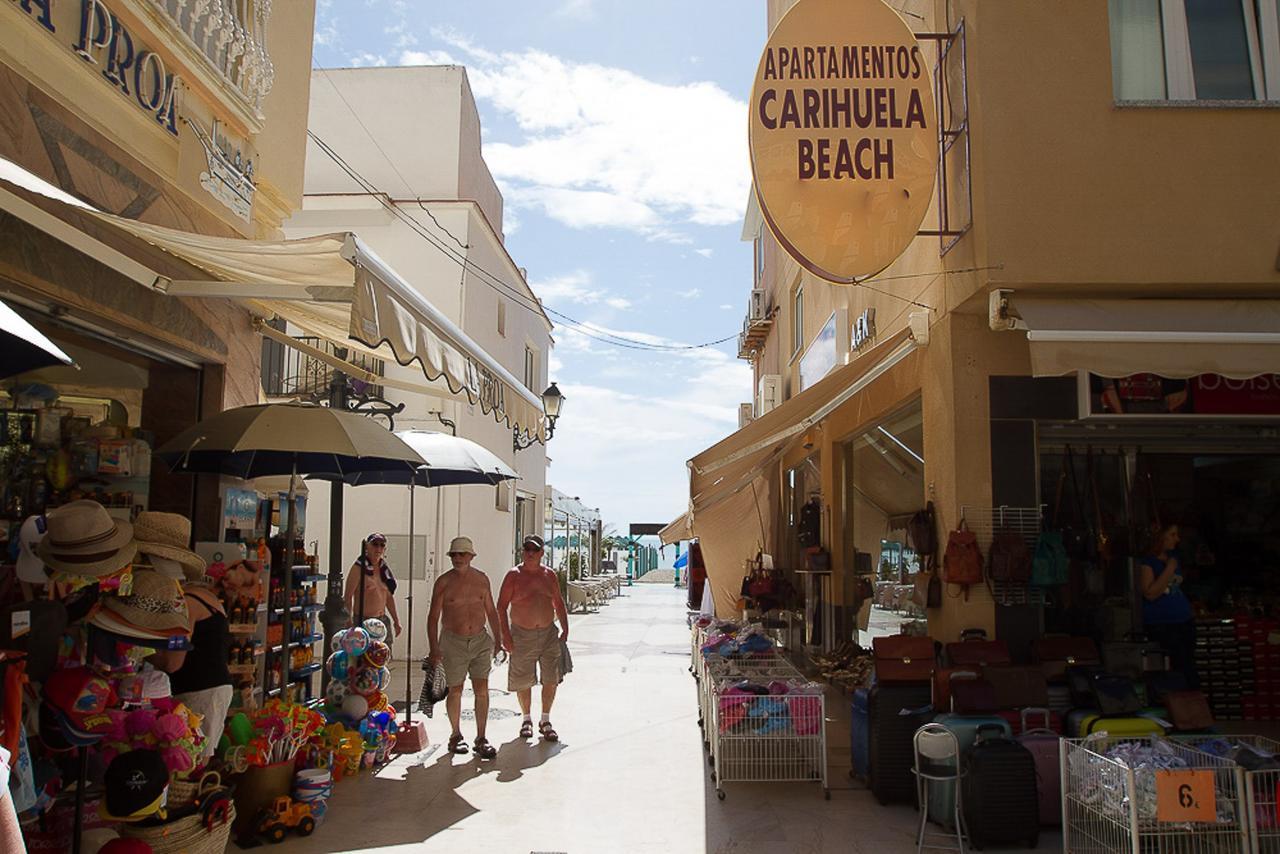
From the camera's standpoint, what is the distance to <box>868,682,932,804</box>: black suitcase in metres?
6.69

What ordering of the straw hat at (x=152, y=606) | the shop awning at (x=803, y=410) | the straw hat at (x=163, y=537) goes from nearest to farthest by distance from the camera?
the straw hat at (x=152, y=606) → the straw hat at (x=163, y=537) → the shop awning at (x=803, y=410)

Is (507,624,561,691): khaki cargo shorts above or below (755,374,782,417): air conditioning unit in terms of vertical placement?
below

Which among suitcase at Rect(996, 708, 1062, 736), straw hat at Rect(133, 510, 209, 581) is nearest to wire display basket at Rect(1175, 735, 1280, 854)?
suitcase at Rect(996, 708, 1062, 736)

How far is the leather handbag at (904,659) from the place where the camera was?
6875mm

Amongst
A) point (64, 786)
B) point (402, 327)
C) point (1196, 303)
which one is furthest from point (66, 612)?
point (1196, 303)

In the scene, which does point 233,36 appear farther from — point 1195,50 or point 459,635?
point 1195,50

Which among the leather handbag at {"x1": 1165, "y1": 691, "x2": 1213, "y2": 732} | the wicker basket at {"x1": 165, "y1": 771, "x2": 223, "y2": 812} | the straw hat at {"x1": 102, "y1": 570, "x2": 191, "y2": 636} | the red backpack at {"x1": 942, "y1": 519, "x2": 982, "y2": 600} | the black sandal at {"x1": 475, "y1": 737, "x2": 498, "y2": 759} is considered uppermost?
the red backpack at {"x1": 942, "y1": 519, "x2": 982, "y2": 600}

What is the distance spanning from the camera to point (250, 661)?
7516 mm

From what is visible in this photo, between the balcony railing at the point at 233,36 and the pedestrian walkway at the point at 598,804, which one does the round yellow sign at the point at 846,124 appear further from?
the balcony railing at the point at 233,36

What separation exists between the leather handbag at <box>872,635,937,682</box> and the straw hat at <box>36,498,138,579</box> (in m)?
4.88

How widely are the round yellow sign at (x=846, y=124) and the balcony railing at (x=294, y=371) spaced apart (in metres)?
9.40

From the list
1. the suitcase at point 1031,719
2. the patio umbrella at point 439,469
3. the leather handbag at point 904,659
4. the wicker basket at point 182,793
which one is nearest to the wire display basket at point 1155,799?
the suitcase at point 1031,719

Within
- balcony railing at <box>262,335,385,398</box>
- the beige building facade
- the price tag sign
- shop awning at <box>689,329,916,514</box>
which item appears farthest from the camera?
balcony railing at <box>262,335,385,398</box>

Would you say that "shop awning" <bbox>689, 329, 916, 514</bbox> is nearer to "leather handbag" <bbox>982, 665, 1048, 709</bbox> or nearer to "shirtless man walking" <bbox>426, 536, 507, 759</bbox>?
"shirtless man walking" <bbox>426, 536, 507, 759</bbox>
